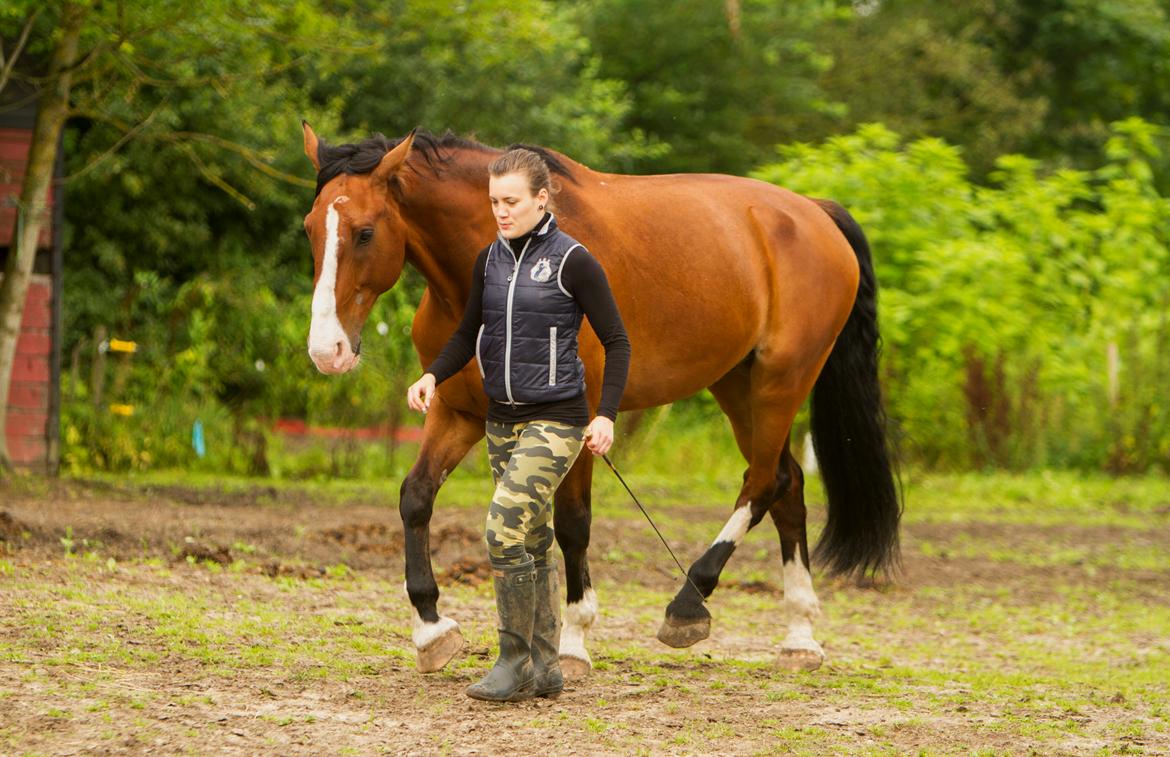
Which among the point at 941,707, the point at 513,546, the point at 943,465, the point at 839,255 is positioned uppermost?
the point at 839,255

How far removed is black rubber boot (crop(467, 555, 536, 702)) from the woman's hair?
1.25 m

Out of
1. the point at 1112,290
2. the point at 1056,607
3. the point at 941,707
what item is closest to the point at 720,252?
the point at 941,707

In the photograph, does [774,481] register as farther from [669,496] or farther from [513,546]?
[669,496]

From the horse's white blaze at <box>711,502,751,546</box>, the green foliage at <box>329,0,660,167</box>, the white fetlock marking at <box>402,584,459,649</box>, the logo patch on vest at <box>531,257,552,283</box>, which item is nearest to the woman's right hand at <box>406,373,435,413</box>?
the logo patch on vest at <box>531,257,552,283</box>

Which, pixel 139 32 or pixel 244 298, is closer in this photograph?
pixel 139 32

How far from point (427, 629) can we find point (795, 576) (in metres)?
2.05

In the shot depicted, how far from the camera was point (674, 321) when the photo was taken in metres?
6.06

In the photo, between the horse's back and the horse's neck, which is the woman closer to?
the horse's neck

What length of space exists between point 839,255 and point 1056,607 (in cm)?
326

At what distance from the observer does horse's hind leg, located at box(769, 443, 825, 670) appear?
6.38 meters

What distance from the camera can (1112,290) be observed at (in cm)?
1798

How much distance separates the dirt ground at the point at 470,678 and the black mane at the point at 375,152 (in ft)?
5.77

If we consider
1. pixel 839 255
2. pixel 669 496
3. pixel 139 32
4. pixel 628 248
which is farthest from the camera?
pixel 669 496

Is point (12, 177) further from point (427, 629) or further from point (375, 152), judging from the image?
point (427, 629)
